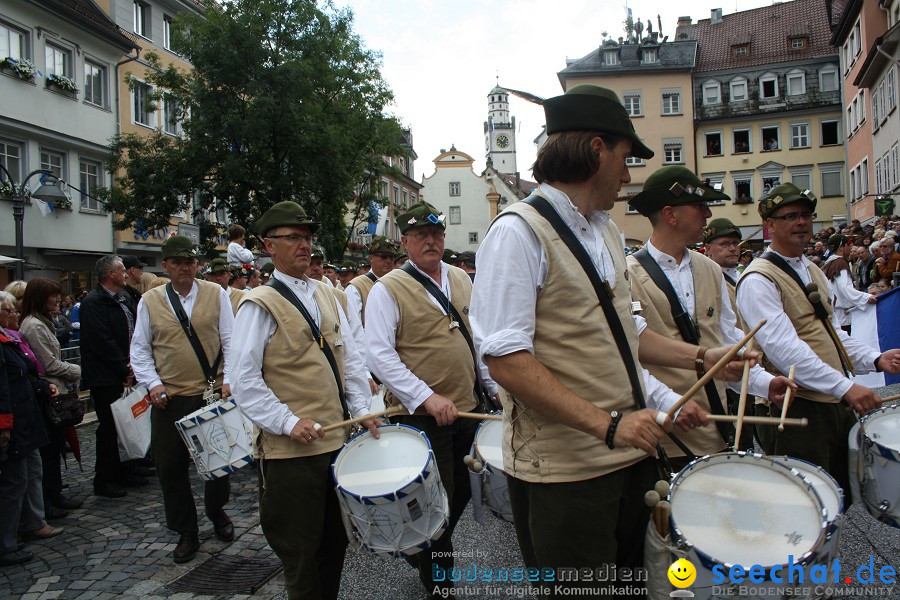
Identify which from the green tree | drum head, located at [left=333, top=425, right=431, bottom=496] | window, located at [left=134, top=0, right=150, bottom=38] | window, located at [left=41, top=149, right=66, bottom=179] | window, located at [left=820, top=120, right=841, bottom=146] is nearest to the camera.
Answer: drum head, located at [left=333, top=425, right=431, bottom=496]

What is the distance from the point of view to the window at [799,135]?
4547cm

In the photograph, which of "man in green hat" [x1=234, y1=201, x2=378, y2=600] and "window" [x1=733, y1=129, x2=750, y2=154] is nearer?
"man in green hat" [x1=234, y1=201, x2=378, y2=600]

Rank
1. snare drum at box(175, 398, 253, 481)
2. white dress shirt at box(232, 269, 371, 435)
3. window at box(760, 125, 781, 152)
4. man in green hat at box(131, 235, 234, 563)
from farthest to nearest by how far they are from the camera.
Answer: window at box(760, 125, 781, 152) < man in green hat at box(131, 235, 234, 563) < snare drum at box(175, 398, 253, 481) < white dress shirt at box(232, 269, 371, 435)

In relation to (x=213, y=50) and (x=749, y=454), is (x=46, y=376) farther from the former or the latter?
(x=213, y=50)

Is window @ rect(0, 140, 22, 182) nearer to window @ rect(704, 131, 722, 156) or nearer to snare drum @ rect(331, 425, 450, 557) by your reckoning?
snare drum @ rect(331, 425, 450, 557)

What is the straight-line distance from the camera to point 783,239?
4051 millimetres

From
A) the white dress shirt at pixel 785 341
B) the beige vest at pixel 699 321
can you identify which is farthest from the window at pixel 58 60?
the white dress shirt at pixel 785 341

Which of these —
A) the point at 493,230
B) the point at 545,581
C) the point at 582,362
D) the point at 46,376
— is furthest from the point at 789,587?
the point at 46,376

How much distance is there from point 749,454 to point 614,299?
2.37ft

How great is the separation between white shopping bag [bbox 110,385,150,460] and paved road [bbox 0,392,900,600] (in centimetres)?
60

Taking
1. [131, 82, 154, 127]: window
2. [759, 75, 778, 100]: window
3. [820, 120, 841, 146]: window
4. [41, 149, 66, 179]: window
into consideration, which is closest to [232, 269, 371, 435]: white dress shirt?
[41, 149, 66, 179]: window

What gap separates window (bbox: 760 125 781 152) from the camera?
4584 centimetres

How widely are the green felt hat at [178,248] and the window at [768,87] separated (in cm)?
4836

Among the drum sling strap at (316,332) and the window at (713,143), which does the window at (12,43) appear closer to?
the drum sling strap at (316,332)
